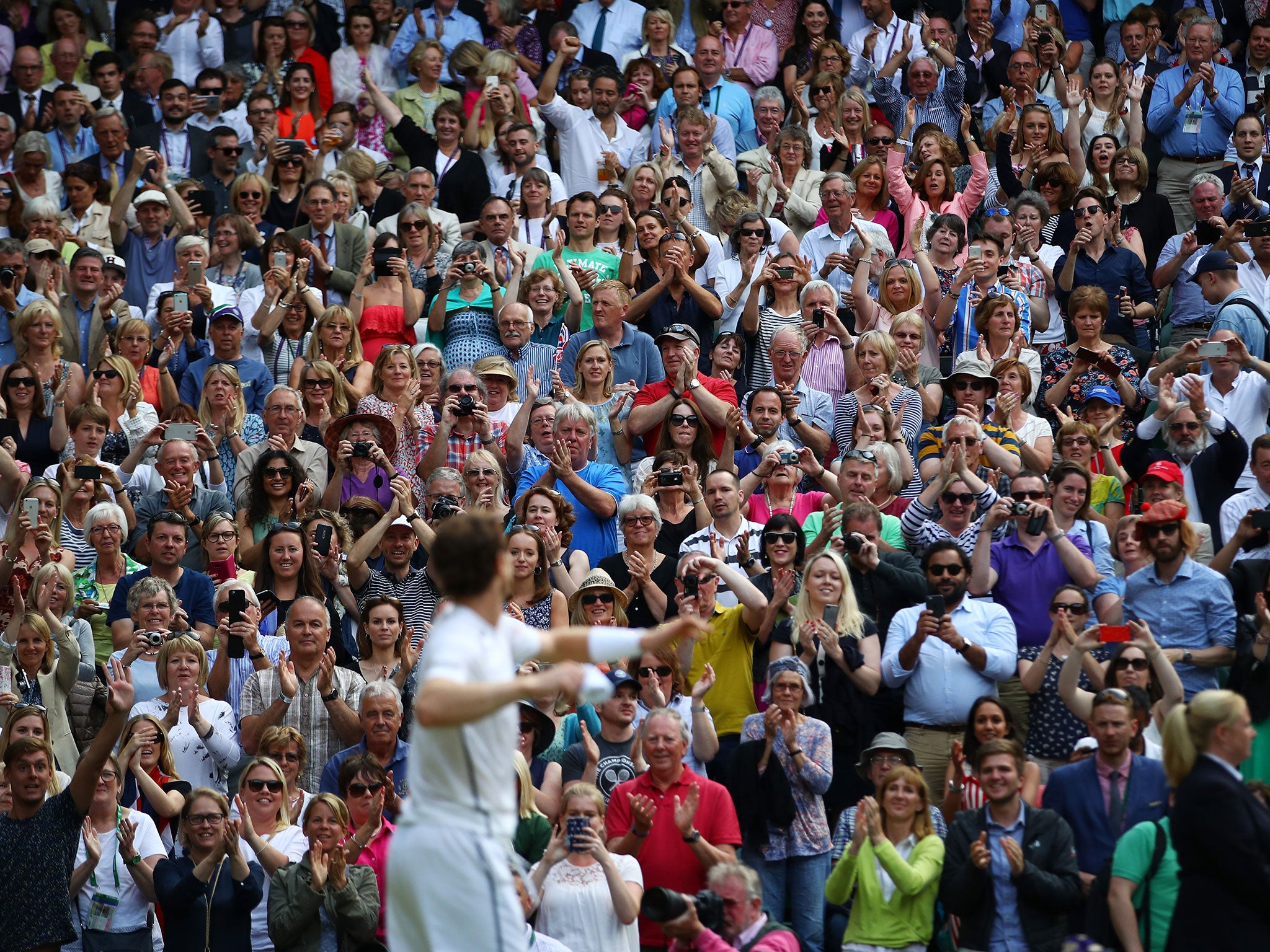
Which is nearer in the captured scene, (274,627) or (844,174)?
(274,627)

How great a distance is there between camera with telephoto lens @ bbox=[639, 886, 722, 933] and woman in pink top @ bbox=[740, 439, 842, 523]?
352 cm

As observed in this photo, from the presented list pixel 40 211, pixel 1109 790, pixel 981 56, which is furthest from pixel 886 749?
pixel 981 56

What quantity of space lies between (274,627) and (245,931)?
228cm

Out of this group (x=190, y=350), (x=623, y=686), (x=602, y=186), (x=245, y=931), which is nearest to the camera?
(x=245, y=931)

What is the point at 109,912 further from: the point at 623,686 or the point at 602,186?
the point at 602,186

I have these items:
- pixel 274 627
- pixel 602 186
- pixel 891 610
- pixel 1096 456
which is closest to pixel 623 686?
pixel 891 610

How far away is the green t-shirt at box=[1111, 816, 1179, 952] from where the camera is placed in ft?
24.7

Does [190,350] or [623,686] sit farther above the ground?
[190,350]

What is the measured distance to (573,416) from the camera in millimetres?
11234

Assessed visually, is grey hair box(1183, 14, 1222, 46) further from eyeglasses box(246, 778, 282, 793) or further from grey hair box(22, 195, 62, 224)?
eyeglasses box(246, 778, 282, 793)

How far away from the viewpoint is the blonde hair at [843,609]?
31.4ft

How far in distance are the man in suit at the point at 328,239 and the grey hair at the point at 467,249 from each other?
1.11 metres

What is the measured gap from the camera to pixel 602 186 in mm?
15258

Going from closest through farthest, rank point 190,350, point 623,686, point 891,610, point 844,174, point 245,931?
point 245,931, point 623,686, point 891,610, point 190,350, point 844,174
